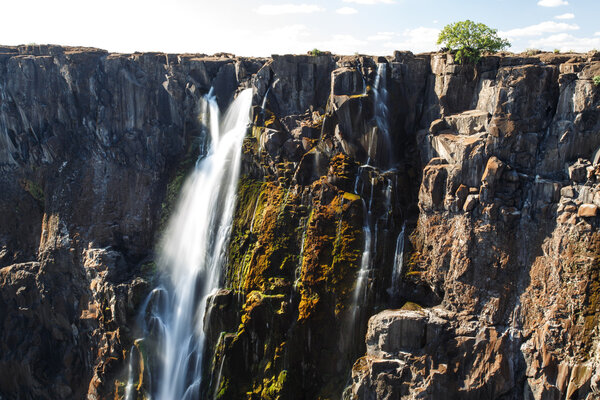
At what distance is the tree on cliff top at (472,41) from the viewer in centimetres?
3159

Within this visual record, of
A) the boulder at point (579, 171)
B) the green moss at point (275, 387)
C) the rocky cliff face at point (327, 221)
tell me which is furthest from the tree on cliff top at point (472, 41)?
the green moss at point (275, 387)

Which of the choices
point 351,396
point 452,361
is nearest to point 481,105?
point 452,361

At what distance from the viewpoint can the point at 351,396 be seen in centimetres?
2797

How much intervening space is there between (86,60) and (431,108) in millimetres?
35647

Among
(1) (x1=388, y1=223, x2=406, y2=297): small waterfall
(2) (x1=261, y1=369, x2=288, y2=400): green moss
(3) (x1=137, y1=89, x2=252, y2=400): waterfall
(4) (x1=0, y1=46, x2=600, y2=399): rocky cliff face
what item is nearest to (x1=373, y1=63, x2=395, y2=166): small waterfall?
(4) (x1=0, y1=46, x2=600, y2=399): rocky cliff face

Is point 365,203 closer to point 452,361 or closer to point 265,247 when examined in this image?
point 265,247

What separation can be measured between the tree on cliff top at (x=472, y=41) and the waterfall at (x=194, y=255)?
63.8ft

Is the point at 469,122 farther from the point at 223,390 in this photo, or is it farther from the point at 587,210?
the point at 223,390

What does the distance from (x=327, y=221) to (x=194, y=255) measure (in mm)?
12960

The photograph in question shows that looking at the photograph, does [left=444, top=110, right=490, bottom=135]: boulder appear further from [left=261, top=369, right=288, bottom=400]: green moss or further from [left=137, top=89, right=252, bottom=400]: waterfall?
[left=261, top=369, right=288, bottom=400]: green moss

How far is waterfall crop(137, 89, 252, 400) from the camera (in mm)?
33750

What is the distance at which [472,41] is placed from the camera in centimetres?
3164

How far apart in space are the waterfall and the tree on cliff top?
19.4m

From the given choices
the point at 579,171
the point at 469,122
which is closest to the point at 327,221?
the point at 469,122
